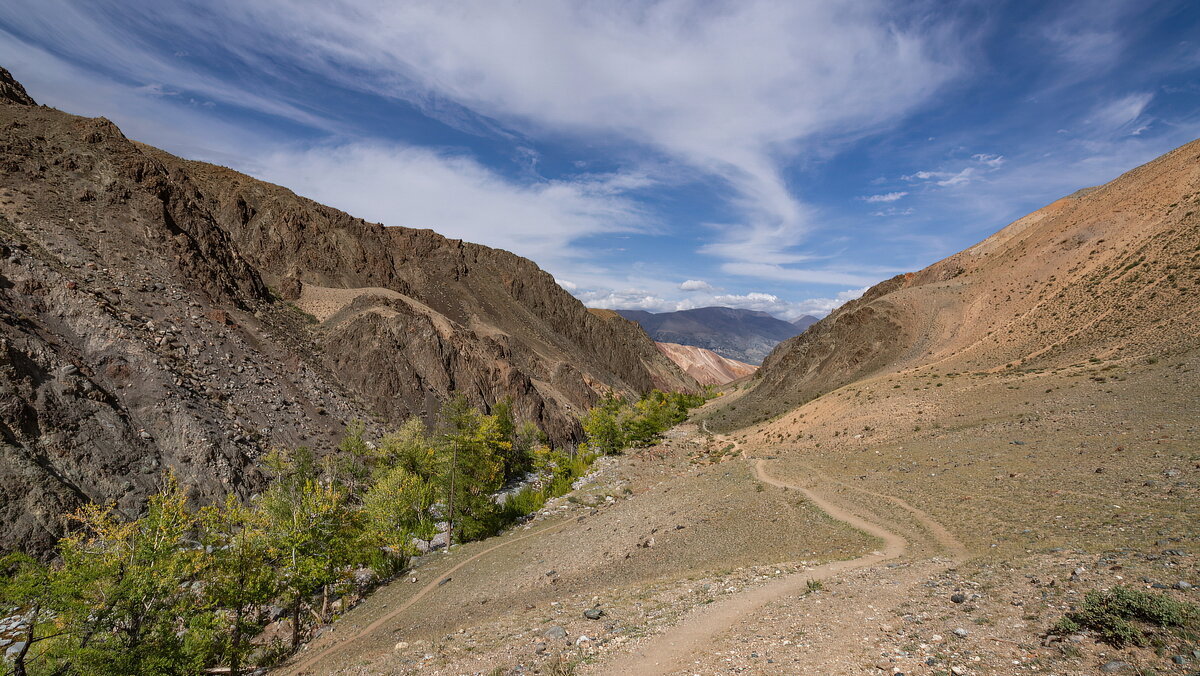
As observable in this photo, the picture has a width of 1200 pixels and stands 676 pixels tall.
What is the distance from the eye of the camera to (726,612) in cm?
1313

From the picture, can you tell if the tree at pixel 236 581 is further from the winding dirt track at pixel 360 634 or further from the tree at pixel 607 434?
the tree at pixel 607 434

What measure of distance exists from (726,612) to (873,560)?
20.1 feet

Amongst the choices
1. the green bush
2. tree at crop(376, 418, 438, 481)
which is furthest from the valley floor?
tree at crop(376, 418, 438, 481)

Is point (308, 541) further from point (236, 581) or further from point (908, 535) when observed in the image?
point (908, 535)

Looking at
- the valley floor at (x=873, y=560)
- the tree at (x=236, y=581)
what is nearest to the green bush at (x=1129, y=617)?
the valley floor at (x=873, y=560)

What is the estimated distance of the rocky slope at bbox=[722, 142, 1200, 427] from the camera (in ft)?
116

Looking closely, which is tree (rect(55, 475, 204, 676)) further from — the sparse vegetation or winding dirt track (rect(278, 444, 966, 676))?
winding dirt track (rect(278, 444, 966, 676))

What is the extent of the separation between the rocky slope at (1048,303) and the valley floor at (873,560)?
689 cm

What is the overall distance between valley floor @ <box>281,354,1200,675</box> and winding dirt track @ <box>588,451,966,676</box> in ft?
0.25

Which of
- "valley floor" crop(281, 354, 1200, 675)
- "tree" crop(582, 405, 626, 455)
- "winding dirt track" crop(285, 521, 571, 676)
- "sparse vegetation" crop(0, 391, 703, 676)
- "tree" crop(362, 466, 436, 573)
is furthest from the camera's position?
"tree" crop(582, 405, 626, 455)

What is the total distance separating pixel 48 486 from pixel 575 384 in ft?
244

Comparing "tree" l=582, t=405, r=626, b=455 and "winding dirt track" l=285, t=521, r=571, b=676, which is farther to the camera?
"tree" l=582, t=405, r=626, b=455

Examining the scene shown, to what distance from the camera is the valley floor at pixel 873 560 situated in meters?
9.37

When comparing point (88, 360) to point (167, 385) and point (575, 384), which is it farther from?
point (575, 384)
